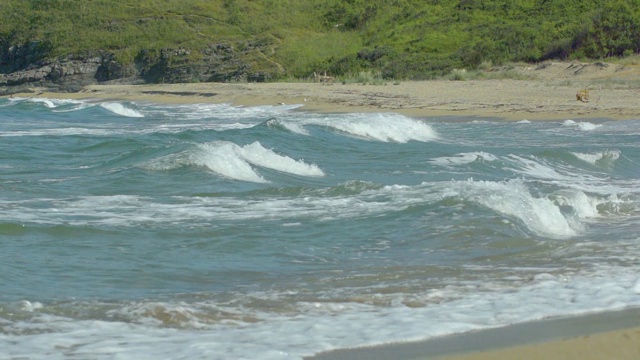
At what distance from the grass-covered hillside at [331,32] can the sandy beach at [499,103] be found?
4002 millimetres

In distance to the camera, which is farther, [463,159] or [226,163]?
[463,159]

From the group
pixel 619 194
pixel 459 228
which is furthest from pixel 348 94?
pixel 459 228

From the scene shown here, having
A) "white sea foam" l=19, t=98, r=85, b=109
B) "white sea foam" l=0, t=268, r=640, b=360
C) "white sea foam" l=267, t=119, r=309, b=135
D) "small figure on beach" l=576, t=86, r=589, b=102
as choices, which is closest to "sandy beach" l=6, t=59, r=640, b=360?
"small figure on beach" l=576, t=86, r=589, b=102

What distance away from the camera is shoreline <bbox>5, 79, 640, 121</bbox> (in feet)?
82.8

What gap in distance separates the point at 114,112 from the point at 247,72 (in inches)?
657

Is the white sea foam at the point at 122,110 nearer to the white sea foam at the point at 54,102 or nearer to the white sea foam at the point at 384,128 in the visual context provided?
the white sea foam at the point at 54,102

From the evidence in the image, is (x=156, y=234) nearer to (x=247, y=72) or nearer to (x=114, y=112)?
(x=114, y=112)

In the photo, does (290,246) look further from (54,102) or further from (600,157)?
(54,102)

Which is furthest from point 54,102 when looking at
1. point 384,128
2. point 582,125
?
point 582,125

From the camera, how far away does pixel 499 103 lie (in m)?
27.2

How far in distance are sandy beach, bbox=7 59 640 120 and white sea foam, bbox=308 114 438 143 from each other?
12.1 feet

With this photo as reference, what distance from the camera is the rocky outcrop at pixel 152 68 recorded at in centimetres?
4859

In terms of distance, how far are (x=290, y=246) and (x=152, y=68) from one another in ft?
147

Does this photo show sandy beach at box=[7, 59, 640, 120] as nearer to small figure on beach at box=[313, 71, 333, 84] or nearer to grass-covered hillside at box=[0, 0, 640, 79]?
small figure on beach at box=[313, 71, 333, 84]
